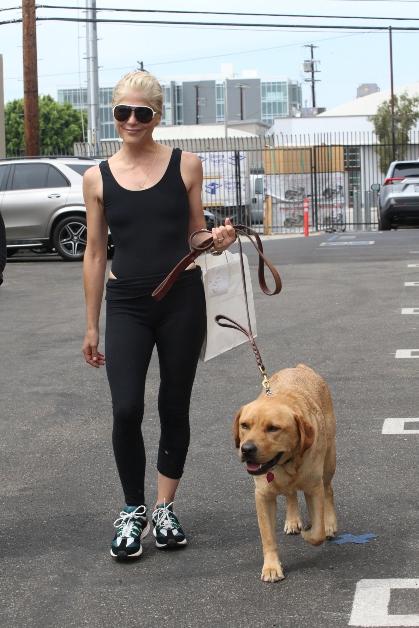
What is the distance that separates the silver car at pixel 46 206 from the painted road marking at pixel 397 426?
13.1 m

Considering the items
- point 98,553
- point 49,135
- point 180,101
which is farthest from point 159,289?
point 180,101

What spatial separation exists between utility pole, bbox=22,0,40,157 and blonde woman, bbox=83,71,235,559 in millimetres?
24555

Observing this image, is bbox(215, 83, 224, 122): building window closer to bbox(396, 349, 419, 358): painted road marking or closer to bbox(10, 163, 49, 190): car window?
bbox(10, 163, 49, 190): car window

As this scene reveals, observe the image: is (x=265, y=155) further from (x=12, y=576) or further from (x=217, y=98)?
(x=217, y=98)

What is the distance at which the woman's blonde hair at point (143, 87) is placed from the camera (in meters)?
4.96

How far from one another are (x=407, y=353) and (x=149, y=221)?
5877 millimetres

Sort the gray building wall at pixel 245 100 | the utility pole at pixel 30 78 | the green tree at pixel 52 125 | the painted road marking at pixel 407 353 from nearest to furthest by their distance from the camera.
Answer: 1. the painted road marking at pixel 407 353
2. the utility pole at pixel 30 78
3. the green tree at pixel 52 125
4. the gray building wall at pixel 245 100

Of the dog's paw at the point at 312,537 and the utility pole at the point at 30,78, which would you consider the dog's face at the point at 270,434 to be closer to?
the dog's paw at the point at 312,537

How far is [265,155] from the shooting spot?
1449 inches

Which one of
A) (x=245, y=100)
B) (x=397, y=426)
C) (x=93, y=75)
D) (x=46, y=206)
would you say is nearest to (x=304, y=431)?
(x=397, y=426)

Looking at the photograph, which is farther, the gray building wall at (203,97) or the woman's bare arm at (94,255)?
the gray building wall at (203,97)

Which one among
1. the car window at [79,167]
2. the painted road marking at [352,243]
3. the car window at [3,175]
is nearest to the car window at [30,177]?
the car window at [3,175]

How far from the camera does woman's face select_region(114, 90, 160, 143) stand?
4949mm

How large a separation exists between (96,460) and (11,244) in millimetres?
14047
